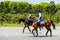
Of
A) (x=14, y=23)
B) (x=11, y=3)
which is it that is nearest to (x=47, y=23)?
(x=14, y=23)

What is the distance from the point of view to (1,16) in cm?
4538

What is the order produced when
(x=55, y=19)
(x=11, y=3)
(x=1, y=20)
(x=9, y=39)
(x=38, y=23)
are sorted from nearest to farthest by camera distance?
(x=9, y=39) < (x=38, y=23) < (x=1, y=20) < (x=55, y=19) < (x=11, y=3)

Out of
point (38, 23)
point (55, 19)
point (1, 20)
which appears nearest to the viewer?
point (38, 23)

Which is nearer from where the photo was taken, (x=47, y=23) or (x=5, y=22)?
(x=47, y=23)

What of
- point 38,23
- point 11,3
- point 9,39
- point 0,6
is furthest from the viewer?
point 11,3

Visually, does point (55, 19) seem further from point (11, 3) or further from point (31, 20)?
point (11, 3)

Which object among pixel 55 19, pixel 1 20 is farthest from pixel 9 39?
pixel 55 19

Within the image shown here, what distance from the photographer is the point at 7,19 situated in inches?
1784

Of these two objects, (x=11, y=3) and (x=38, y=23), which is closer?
(x=38, y=23)

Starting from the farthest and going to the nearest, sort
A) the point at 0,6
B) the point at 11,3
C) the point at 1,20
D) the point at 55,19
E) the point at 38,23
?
the point at 11,3 → the point at 0,6 → the point at 55,19 → the point at 1,20 → the point at 38,23

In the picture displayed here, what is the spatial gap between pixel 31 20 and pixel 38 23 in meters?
1.43

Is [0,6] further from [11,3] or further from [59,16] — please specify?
[11,3]

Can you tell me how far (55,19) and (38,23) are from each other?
26641 mm

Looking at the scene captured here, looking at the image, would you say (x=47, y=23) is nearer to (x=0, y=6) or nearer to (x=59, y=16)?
(x=59, y=16)
